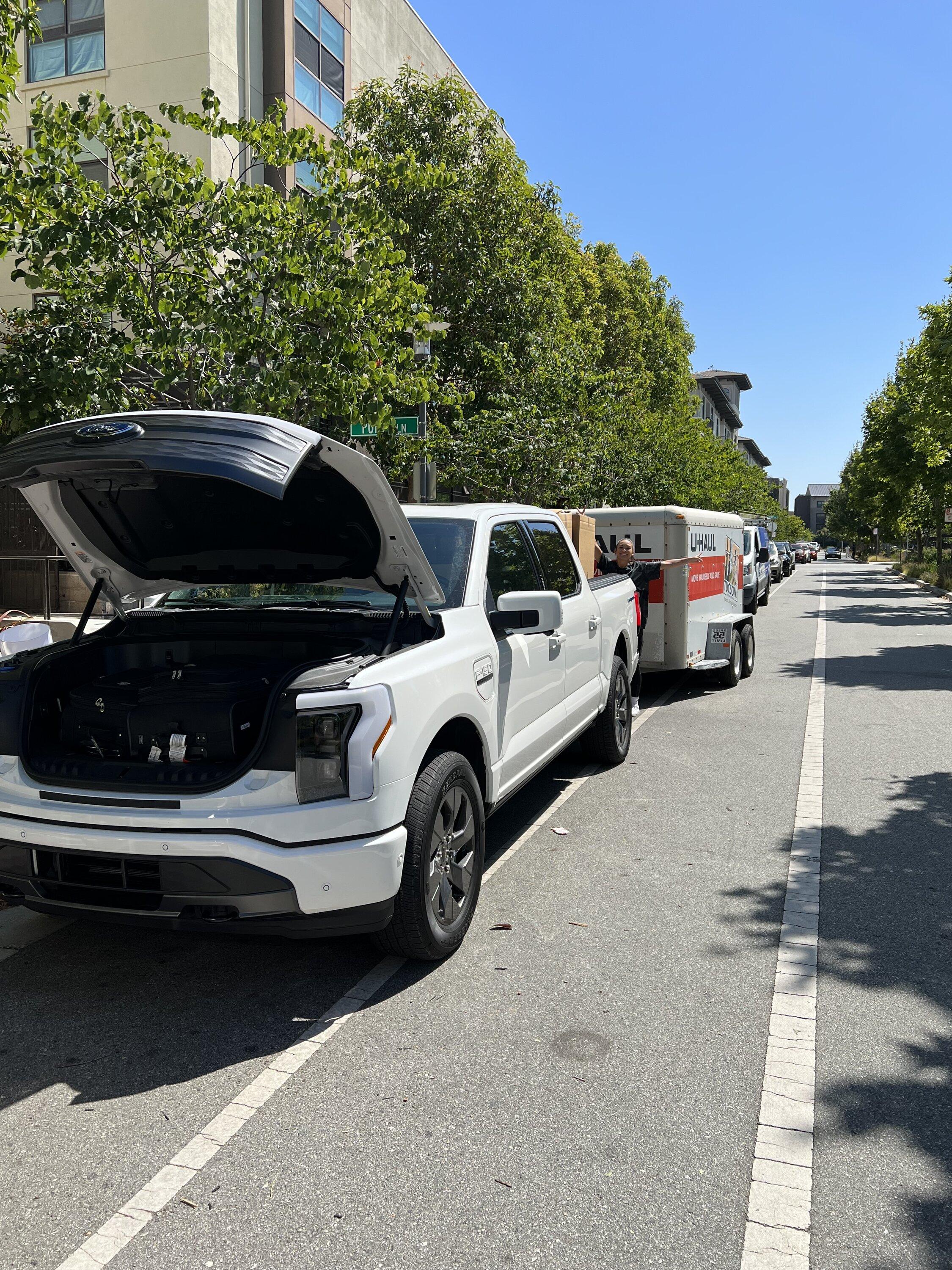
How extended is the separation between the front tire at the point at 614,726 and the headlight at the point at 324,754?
3.81 meters

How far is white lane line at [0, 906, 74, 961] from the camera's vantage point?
4328 millimetres

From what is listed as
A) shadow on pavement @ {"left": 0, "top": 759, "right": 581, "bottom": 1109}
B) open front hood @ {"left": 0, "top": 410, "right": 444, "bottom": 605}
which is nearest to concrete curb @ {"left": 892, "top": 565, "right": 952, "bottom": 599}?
open front hood @ {"left": 0, "top": 410, "right": 444, "bottom": 605}

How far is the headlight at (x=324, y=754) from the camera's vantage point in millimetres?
3438

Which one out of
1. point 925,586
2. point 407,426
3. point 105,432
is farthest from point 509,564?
point 925,586

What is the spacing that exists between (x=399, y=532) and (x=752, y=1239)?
2.71 meters

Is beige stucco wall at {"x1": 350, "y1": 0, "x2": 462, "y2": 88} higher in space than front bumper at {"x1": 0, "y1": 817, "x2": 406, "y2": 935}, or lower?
higher

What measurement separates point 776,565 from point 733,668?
31.9m

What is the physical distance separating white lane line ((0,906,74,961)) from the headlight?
1590 millimetres

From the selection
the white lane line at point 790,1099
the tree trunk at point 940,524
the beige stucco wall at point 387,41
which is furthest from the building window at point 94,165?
the tree trunk at point 940,524

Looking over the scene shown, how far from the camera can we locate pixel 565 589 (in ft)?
20.5

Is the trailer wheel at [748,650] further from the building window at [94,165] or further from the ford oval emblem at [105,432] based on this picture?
the building window at [94,165]

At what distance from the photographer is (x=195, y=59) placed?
60.1 feet

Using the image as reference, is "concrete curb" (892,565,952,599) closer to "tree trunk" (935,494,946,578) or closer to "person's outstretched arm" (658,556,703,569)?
"tree trunk" (935,494,946,578)

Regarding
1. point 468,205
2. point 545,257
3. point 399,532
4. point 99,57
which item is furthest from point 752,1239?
point 99,57
